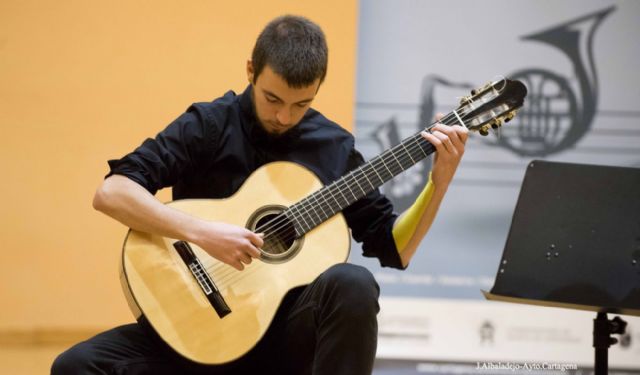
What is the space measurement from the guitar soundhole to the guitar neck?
2 centimetres

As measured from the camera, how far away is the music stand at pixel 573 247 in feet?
7.36

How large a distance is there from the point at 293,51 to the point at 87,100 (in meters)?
1.54

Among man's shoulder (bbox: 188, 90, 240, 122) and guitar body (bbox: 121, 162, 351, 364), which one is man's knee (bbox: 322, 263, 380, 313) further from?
man's shoulder (bbox: 188, 90, 240, 122)

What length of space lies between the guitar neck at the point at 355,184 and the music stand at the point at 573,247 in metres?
0.33

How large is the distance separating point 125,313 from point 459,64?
191cm

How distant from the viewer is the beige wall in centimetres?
338

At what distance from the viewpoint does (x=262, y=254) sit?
7.06 ft

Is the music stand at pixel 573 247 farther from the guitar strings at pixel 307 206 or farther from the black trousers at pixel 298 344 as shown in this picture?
the black trousers at pixel 298 344

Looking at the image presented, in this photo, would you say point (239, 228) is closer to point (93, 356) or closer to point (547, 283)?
point (93, 356)

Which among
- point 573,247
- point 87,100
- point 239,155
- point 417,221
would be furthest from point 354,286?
point 87,100

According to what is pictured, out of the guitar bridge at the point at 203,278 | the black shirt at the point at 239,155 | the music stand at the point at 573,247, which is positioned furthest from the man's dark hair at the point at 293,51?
the music stand at the point at 573,247

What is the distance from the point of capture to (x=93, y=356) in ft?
6.61

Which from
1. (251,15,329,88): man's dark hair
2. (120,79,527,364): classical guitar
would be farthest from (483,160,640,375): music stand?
(251,15,329,88): man's dark hair

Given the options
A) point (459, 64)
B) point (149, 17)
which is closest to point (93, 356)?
point (149, 17)
